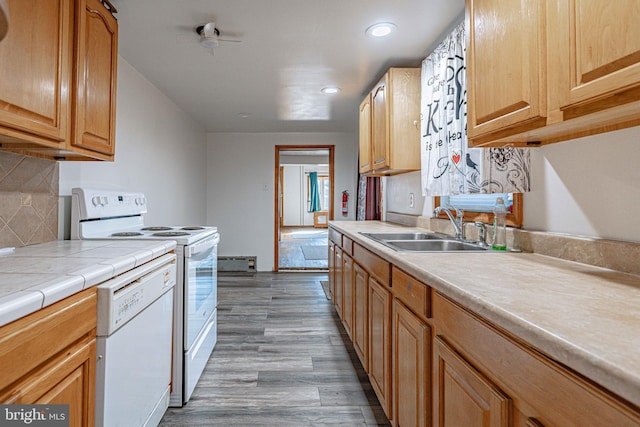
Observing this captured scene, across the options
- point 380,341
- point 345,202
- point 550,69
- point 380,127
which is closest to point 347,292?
point 380,341

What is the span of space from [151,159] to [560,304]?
3252 millimetres

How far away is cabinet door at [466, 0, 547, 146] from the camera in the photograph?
1003 mm

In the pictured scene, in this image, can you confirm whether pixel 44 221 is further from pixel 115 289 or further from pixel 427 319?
pixel 427 319

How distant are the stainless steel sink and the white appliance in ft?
3.58

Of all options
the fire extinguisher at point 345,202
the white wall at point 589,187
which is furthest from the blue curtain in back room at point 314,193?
the white wall at point 589,187

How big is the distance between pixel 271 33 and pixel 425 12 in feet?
3.10

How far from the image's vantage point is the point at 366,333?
1.93 m

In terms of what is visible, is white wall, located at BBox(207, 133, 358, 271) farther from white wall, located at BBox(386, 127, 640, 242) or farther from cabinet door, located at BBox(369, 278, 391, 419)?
white wall, located at BBox(386, 127, 640, 242)

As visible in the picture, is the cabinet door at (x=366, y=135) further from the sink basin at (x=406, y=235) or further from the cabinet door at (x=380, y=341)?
the cabinet door at (x=380, y=341)

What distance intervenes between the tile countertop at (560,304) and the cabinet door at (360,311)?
70 centimetres

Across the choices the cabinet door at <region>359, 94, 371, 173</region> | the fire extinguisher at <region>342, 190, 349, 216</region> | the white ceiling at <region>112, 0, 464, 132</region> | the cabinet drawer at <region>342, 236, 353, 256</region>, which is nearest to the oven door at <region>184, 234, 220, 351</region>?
the cabinet drawer at <region>342, 236, 353, 256</region>

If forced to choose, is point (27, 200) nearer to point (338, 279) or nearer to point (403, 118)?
point (338, 279)

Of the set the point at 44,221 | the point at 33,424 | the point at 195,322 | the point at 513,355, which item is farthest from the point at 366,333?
the point at 44,221

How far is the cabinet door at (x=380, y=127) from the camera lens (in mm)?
2607
